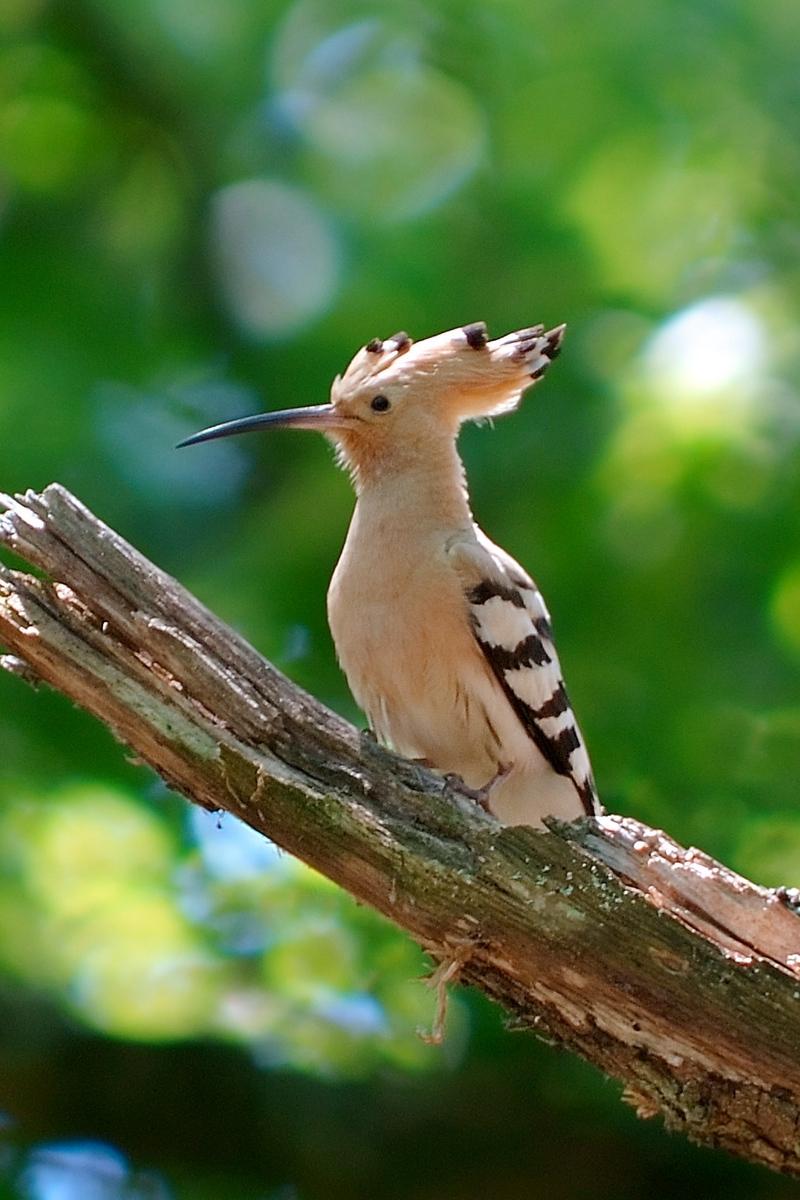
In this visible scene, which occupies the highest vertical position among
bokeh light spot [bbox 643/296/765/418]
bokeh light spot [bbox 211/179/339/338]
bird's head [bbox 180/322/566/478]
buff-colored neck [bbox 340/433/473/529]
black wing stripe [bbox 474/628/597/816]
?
bokeh light spot [bbox 211/179/339/338]

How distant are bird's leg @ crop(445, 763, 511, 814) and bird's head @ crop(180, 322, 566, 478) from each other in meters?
0.88

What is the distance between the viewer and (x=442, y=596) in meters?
3.96

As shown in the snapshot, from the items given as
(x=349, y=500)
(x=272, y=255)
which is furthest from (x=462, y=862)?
(x=272, y=255)

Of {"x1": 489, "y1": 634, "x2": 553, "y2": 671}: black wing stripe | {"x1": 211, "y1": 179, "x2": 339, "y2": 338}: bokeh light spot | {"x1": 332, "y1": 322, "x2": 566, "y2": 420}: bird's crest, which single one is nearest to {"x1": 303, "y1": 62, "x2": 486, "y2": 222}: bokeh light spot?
{"x1": 211, "y1": 179, "x2": 339, "y2": 338}: bokeh light spot

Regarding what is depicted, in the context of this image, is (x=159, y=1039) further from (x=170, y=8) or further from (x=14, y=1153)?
(x=170, y=8)

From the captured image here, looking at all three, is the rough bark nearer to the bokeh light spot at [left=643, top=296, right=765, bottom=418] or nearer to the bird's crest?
the bird's crest

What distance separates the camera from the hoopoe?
396 cm

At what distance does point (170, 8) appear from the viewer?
5.88m

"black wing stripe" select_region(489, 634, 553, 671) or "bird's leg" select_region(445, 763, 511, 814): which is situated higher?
"black wing stripe" select_region(489, 634, 553, 671)

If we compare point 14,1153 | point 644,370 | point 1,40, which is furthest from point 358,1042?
point 1,40

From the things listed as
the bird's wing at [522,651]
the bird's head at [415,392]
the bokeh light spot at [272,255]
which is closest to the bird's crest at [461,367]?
the bird's head at [415,392]

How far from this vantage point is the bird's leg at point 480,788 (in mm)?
3344

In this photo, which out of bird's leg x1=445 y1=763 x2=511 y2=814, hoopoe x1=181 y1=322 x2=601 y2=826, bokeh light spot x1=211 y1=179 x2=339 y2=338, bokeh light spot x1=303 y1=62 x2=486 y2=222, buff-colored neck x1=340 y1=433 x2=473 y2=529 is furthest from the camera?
bokeh light spot x1=303 y1=62 x2=486 y2=222

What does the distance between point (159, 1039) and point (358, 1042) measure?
0.62 m
